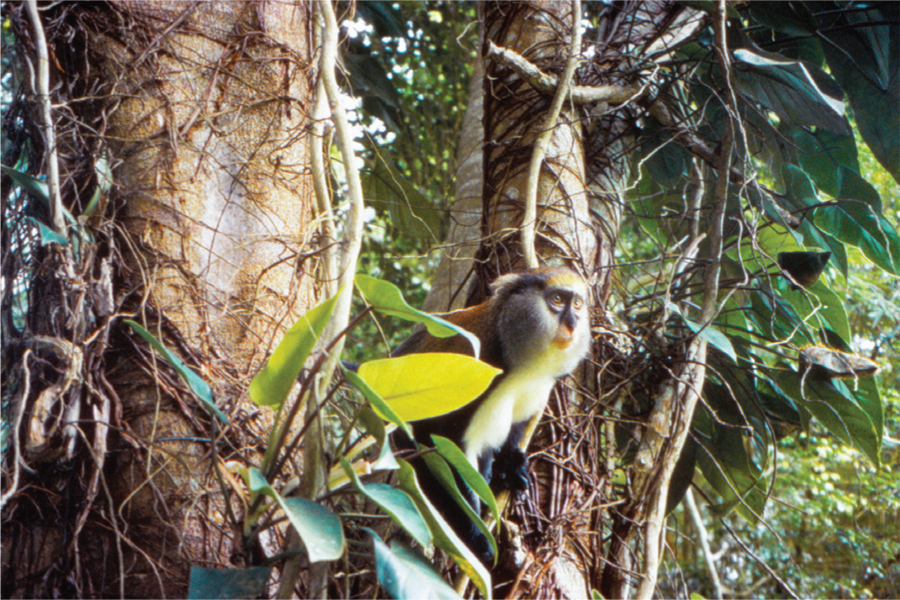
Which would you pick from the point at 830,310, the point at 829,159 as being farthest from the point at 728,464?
the point at 829,159

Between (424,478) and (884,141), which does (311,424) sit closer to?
(424,478)

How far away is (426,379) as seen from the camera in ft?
5.15

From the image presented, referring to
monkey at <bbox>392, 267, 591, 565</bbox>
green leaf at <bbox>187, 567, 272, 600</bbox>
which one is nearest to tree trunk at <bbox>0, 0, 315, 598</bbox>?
green leaf at <bbox>187, 567, 272, 600</bbox>

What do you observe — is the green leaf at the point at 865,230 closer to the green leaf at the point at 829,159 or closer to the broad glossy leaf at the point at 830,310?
the green leaf at the point at 829,159

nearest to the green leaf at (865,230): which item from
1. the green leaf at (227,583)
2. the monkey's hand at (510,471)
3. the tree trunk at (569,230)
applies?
the tree trunk at (569,230)

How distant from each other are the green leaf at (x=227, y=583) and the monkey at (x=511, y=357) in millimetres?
1149

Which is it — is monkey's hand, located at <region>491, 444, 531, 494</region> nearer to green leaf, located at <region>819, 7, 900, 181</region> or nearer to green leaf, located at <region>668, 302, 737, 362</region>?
green leaf, located at <region>668, 302, 737, 362</region>

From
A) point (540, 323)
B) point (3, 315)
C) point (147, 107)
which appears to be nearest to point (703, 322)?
point (540, 323)

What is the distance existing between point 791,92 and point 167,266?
7.81 ft

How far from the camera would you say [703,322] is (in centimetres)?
252

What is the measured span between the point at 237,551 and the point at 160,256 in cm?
94

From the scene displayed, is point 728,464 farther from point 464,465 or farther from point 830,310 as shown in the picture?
point 464,465

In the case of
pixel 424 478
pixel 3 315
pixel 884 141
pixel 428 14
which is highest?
pixel 428 14

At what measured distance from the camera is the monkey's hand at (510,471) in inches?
92.0
